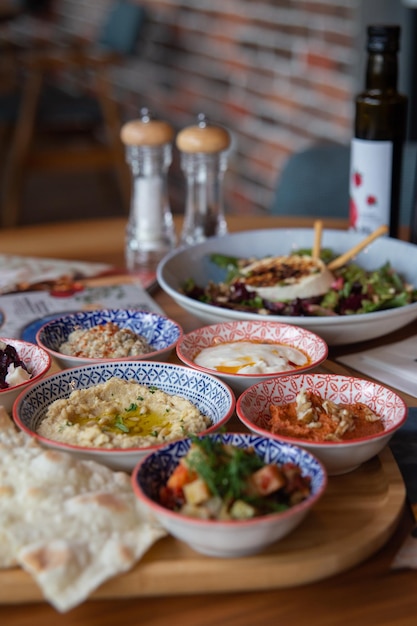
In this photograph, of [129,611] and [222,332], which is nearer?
[129,611]

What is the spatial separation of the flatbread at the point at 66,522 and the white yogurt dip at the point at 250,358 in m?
0.30

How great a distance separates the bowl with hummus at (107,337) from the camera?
1.25m

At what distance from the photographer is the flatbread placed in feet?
2.60

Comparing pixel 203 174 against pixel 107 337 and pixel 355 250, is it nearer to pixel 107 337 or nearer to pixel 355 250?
pixel 355 250

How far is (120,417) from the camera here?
106 cm

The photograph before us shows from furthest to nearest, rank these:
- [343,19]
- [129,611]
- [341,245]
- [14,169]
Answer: [14,169], [343,19], [341,245], [129,611]

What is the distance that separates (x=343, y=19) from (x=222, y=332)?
92.5 inches

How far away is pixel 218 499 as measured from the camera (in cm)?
83

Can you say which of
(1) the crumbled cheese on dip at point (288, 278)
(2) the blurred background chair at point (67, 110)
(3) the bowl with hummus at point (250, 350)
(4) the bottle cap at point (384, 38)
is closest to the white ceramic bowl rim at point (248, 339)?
(3) the bowl with hummus at point (250, 350)

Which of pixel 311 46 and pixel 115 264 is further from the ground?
pixel 311 46

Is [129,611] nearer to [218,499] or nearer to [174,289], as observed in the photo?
[218,499]

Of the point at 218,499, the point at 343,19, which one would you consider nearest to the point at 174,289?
the point at 218,499

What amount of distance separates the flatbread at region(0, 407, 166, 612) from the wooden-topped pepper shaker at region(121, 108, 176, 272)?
957 mm

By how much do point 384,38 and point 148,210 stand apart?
1.99ft
